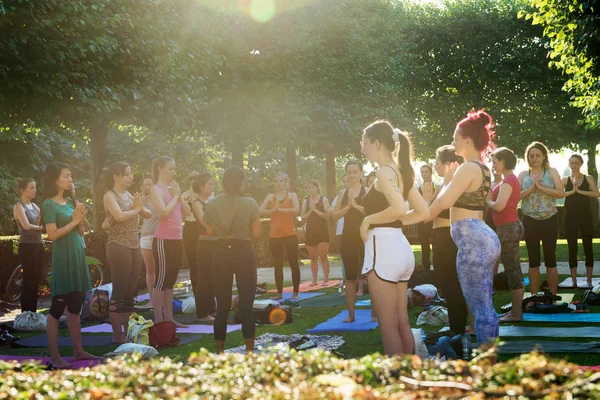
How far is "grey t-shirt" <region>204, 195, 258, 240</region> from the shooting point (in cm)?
747

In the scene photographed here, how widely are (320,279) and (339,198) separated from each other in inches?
267

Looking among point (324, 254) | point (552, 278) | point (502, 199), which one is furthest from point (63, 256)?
point (324, 254)

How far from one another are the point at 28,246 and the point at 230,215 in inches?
236

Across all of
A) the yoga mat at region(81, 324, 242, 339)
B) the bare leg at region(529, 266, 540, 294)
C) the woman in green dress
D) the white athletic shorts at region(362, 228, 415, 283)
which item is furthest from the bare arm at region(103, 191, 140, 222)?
the bare leg at region(529, 266, 540, 294)

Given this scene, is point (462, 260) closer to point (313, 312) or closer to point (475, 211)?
point (475, 211)

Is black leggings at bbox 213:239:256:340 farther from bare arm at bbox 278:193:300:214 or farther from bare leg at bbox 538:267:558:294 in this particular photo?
bare leg at bbox 538:267:558:294

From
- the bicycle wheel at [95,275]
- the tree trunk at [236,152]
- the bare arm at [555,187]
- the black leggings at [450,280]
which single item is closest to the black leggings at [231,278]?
the black leggings at [450,280]

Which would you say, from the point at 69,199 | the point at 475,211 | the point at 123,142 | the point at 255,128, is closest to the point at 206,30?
the point at 255,128

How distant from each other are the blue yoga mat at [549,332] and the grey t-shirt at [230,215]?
3367 mm

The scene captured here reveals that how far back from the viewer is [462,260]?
6098 millimetres

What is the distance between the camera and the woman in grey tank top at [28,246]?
11797 mm

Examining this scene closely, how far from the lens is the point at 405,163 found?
234 inches

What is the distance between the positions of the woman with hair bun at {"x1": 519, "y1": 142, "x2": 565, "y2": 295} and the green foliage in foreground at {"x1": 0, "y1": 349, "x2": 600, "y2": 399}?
295 inches

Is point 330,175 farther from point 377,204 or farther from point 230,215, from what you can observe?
point 377,204
